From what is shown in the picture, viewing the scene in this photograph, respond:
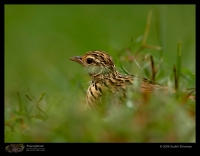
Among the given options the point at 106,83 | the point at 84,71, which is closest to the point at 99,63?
the point at 106,83

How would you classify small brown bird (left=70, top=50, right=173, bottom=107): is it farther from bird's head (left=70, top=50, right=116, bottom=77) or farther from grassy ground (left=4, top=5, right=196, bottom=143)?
grassy ground (left=4, top=5, right=196, bottom=143)

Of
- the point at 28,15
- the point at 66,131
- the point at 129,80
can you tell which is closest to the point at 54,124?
the point at 66,131

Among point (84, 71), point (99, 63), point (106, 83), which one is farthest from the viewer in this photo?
point (84, 71)

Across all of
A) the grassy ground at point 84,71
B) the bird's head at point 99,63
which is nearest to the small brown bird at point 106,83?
the bird's head at point 99,63

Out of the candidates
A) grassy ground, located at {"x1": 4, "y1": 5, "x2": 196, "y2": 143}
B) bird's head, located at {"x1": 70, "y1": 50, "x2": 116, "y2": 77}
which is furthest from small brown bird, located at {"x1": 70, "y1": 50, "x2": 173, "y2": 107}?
grassy ground, located at {"x1": 4, "y1": 5, "x2": 196, "y2": 143}

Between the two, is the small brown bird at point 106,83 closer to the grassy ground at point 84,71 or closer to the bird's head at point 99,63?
the bird's head at point 99,63

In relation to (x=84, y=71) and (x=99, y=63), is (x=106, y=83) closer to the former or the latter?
(x=99, y=63)
